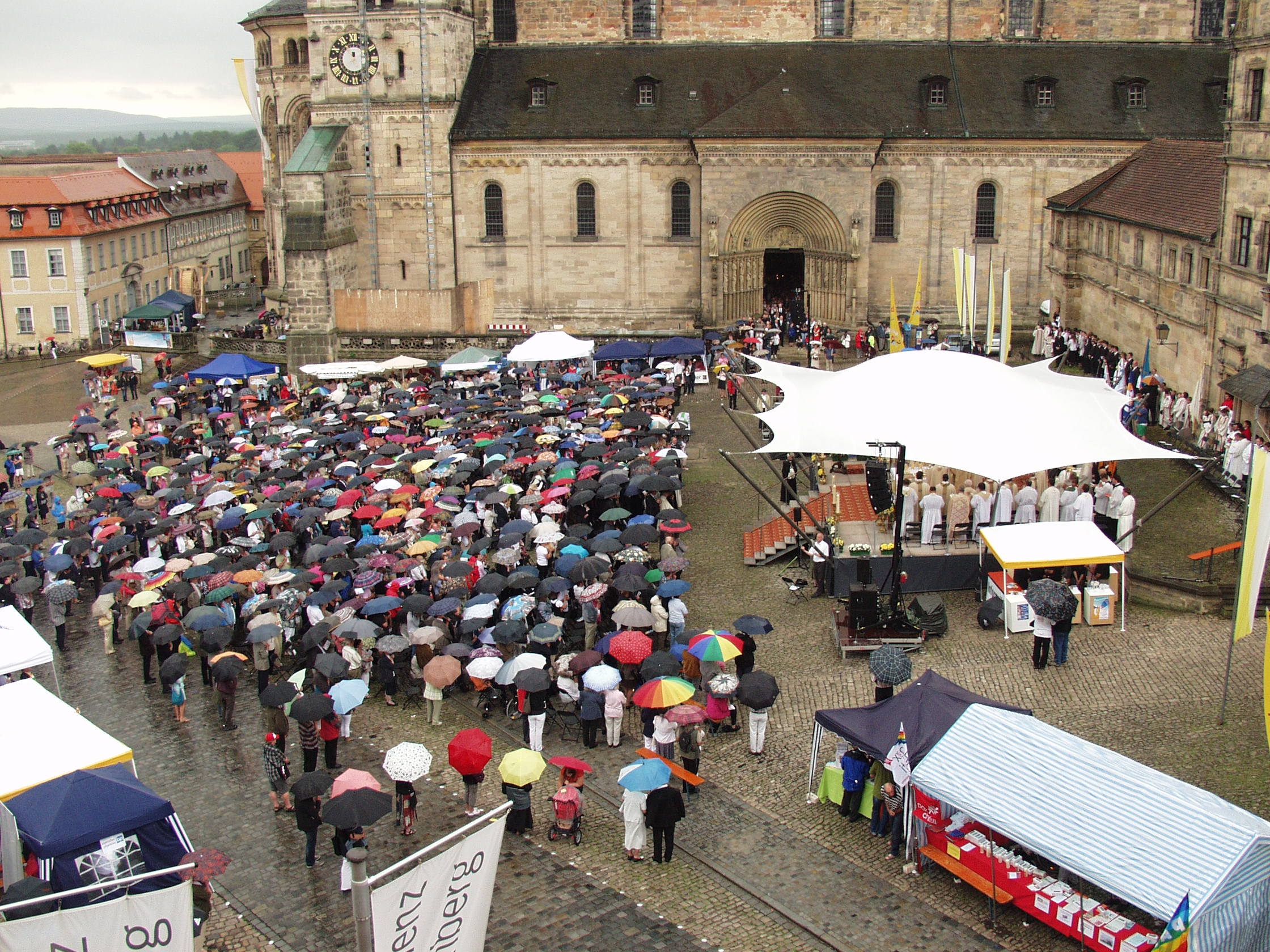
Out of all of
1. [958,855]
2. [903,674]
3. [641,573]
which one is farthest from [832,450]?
[958,855]

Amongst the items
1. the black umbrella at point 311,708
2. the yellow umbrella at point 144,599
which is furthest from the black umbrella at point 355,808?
the yellow umbrella at point 144,599

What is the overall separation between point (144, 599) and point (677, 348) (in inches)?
898

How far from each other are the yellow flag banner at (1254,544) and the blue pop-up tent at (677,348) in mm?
24674

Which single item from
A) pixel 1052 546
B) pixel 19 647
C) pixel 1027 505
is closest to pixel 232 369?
pixel 19 647

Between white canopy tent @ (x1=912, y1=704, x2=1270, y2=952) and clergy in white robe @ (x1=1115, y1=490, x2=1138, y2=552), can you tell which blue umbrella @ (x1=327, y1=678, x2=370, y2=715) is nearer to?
white canopy tent @ (x1=912, y1=704, x2=1270, y2=952)

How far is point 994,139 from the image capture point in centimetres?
4816

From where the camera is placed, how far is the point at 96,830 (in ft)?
46.5

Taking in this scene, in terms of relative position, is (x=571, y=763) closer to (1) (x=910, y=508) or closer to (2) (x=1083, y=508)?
(1) (x=910, y=508)

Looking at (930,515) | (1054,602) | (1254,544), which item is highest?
(1254,544)

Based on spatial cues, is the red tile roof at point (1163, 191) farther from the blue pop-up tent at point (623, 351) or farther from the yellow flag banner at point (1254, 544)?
the yellow flag banner at point (1254, 544)

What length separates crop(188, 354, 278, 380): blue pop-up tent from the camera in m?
42.4

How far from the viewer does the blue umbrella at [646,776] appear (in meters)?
15.3

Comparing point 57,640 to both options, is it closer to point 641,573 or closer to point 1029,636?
point 641,573

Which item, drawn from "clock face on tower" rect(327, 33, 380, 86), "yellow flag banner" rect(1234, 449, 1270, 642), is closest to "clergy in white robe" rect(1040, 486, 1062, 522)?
"yellow flag banner" rect(1234, 449, 1270, 642)
